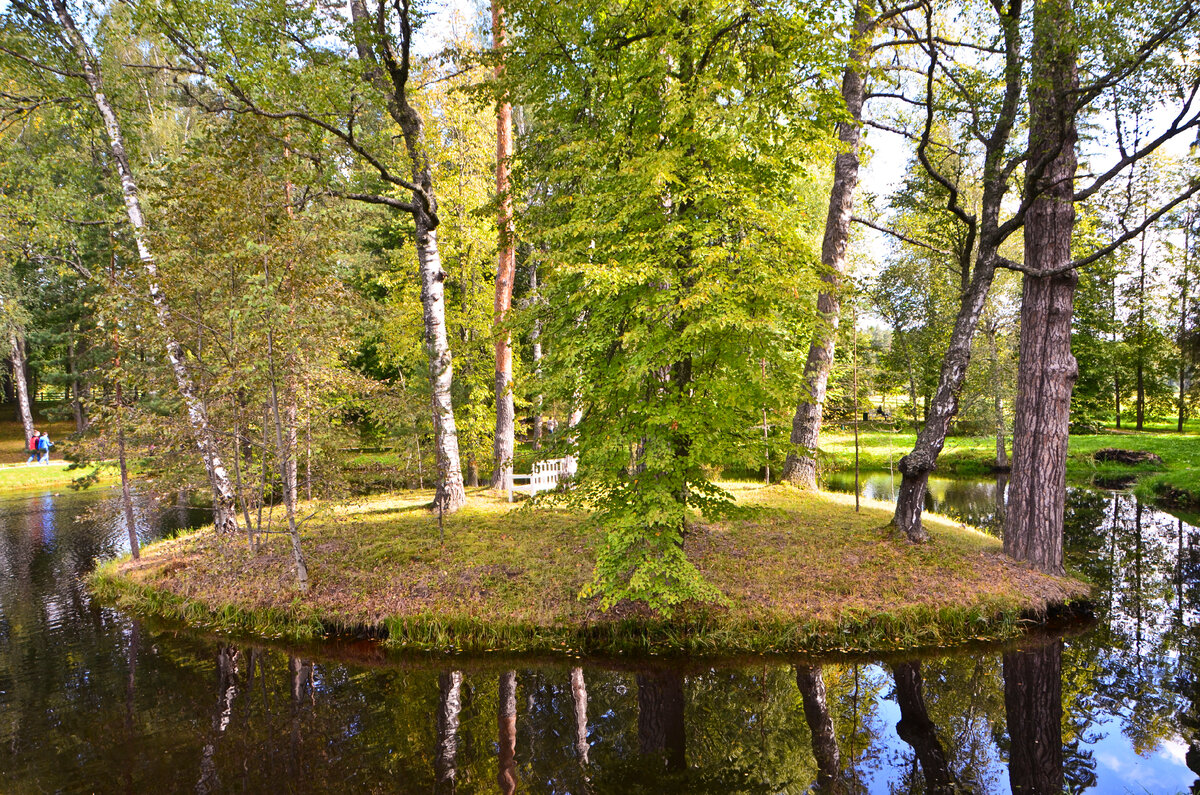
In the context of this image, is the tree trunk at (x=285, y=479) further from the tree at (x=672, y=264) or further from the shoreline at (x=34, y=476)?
the shoreline at (x=34, y=476)

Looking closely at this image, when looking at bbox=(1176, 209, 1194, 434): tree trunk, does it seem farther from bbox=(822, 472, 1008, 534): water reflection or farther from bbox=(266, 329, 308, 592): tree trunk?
bbox=(266, 329, 308, 592): tree trunk

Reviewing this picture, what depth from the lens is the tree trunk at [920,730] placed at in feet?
17.4

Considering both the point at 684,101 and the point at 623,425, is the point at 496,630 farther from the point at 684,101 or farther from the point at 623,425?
the point at 684,101

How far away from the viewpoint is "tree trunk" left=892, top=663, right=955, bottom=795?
5.30 metres

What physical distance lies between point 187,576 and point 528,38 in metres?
10.7

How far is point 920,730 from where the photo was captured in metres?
6.13

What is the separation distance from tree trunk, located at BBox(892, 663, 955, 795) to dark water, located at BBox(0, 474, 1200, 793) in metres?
0.02

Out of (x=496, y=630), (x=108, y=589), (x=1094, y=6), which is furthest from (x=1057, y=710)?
(x=108, y=589)

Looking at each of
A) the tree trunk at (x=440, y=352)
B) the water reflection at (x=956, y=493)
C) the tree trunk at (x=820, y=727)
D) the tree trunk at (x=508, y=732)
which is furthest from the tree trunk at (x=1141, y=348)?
the tree trunk at (x=508, y=732)

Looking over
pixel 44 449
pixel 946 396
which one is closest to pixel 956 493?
pixel 946 396

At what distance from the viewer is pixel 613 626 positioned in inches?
313

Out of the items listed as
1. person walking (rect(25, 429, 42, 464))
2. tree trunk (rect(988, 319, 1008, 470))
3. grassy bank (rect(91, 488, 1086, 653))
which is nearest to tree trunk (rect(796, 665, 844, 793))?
grassy bank (rect(91, 488, 1086, 653))

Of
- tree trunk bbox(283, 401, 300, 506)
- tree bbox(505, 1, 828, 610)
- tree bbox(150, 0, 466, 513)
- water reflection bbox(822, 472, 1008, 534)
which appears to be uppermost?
tree bbox(150, 0, 466, 513)

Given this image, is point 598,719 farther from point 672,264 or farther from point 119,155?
point 119,155
